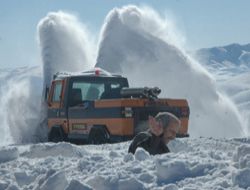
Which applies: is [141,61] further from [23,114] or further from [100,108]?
[100,108]

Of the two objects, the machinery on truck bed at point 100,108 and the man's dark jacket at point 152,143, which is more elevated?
the machinery on truck bed at point 100,108

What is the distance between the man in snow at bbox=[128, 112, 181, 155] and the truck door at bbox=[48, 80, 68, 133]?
23.3 feet

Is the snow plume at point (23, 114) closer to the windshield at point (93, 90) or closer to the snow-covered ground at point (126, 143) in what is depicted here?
the snow-covered ground at point (126, 143)

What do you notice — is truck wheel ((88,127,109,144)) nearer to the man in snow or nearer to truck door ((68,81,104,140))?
truck door ((68,81,104,140))

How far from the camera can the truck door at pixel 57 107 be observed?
44.4 feet

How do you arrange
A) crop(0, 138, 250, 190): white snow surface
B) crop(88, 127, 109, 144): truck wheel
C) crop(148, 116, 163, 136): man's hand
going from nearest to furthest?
crop(0, 138, 250, 190): white snow surface, crop(148, 116, 163, 136): man's hand, crop(88, 127, 109, 144): truck wheel

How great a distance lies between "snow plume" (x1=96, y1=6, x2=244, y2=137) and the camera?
1097 inches

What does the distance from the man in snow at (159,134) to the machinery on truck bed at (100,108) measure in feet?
18.3

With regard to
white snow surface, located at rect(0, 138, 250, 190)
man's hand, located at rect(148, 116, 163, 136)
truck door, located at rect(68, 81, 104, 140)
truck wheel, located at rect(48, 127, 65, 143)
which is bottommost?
white snow surface, located at rect(0, 138, 250, 190)

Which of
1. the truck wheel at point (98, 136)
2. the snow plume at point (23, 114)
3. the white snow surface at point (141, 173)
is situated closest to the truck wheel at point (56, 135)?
the truck wheel at point (98, 136)

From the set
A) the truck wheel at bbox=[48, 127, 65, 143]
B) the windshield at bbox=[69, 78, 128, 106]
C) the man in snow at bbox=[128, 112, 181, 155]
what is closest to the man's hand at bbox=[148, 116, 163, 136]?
the man in snow at bbox=[128, 112, 181, 155]

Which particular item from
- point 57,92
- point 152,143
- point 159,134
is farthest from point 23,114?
point 159,134

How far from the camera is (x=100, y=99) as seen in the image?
43.0 ft

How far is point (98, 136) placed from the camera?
12.7m
